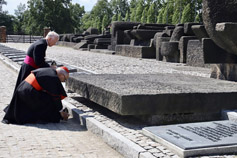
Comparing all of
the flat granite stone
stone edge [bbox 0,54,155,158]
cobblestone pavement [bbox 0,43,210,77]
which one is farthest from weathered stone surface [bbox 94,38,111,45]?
the flat granite stone

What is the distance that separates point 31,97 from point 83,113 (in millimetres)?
784

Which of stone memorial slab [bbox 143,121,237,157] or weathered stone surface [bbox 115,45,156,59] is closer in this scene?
stone memorial slab [bbox 143,121,237,157]

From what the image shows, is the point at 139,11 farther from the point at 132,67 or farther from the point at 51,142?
the point at 51,142

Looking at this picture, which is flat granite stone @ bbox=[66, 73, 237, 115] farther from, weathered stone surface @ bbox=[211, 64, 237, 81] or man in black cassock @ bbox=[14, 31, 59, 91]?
weathered stone surface @ bbox=[211, 64, 237, 81]

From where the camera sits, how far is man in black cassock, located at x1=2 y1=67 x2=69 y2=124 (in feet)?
18.0

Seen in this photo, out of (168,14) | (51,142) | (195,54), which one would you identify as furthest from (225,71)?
(168,14)

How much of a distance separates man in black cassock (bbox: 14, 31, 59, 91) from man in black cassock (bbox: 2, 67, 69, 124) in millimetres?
534

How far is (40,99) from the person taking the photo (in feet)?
18.1

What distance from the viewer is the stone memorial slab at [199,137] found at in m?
3.72

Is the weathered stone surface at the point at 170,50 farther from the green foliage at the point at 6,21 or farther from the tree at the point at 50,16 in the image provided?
the green foliage at the point at 6,21

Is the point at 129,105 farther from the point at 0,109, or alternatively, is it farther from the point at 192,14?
the point at 192,14

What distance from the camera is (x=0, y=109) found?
6.59 m

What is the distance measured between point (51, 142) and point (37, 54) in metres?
1.91

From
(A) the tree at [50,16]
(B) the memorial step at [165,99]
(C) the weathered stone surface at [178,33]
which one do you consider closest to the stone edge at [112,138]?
(B) the memorial step at [165,99]
